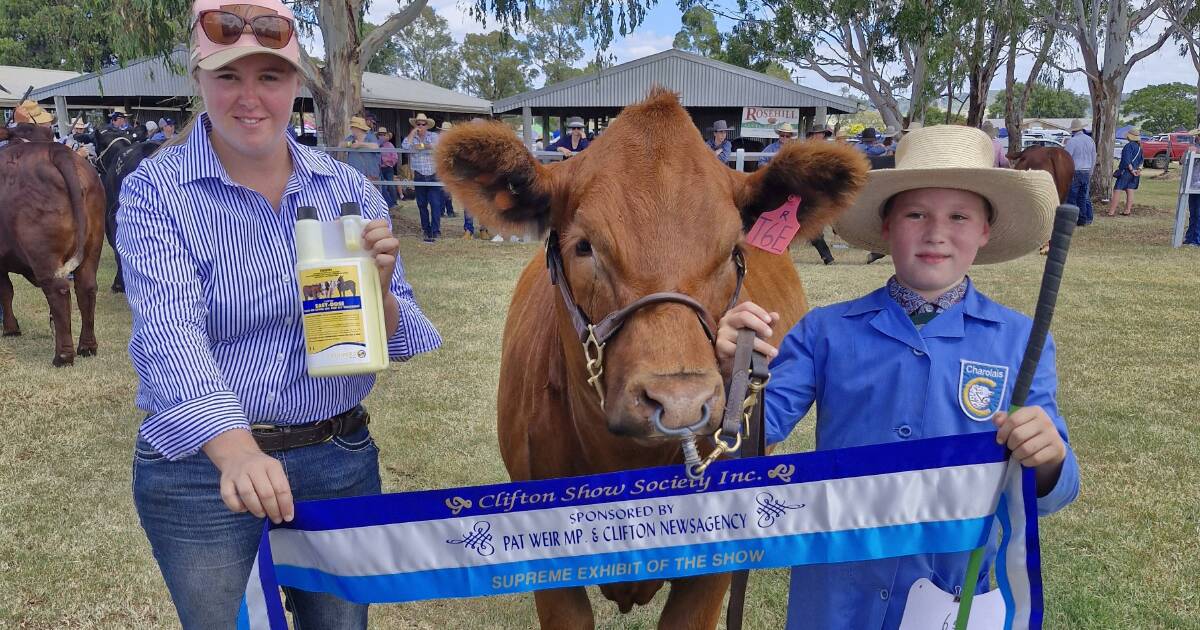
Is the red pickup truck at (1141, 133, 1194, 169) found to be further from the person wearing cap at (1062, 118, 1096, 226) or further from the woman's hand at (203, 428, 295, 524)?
the woman's hand at (203, 428, 295, 524)

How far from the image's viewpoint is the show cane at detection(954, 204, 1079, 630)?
1470 millimetres

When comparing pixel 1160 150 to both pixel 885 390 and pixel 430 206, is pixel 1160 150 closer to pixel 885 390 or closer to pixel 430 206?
pixel 430 206

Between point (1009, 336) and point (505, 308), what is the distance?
7.94 metres

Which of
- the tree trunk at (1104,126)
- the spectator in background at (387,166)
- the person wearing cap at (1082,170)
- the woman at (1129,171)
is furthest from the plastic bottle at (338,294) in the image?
the tree trunk at (1104,126)

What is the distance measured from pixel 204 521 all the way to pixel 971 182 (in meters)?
2.12

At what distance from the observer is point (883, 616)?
205 cm

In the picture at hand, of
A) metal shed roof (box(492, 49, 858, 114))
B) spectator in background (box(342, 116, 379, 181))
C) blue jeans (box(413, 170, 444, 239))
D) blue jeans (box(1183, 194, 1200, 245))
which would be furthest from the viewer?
metal shed roof (box(492, 49, 858, 114))

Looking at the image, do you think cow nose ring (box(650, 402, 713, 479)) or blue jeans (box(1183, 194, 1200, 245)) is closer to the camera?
cow nose ring (box(650, 402, 713, 479))

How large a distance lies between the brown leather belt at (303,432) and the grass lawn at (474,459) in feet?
5.75

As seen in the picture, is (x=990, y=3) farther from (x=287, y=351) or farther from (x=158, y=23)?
(x=287, y=351)

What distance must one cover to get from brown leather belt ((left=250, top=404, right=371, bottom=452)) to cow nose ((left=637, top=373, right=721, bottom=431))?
93cm

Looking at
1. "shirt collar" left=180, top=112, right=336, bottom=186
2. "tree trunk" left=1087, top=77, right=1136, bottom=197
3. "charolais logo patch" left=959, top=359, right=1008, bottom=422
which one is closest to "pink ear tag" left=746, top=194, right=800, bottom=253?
"charolais logo patch" left=959, top=359, right=1008, bottom=422

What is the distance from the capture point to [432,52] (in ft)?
230

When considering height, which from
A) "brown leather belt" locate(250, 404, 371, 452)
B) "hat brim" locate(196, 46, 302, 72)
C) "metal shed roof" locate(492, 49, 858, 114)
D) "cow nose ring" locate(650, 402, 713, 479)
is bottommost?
"brown leather belt" locate(250, 404, 371, 452)
